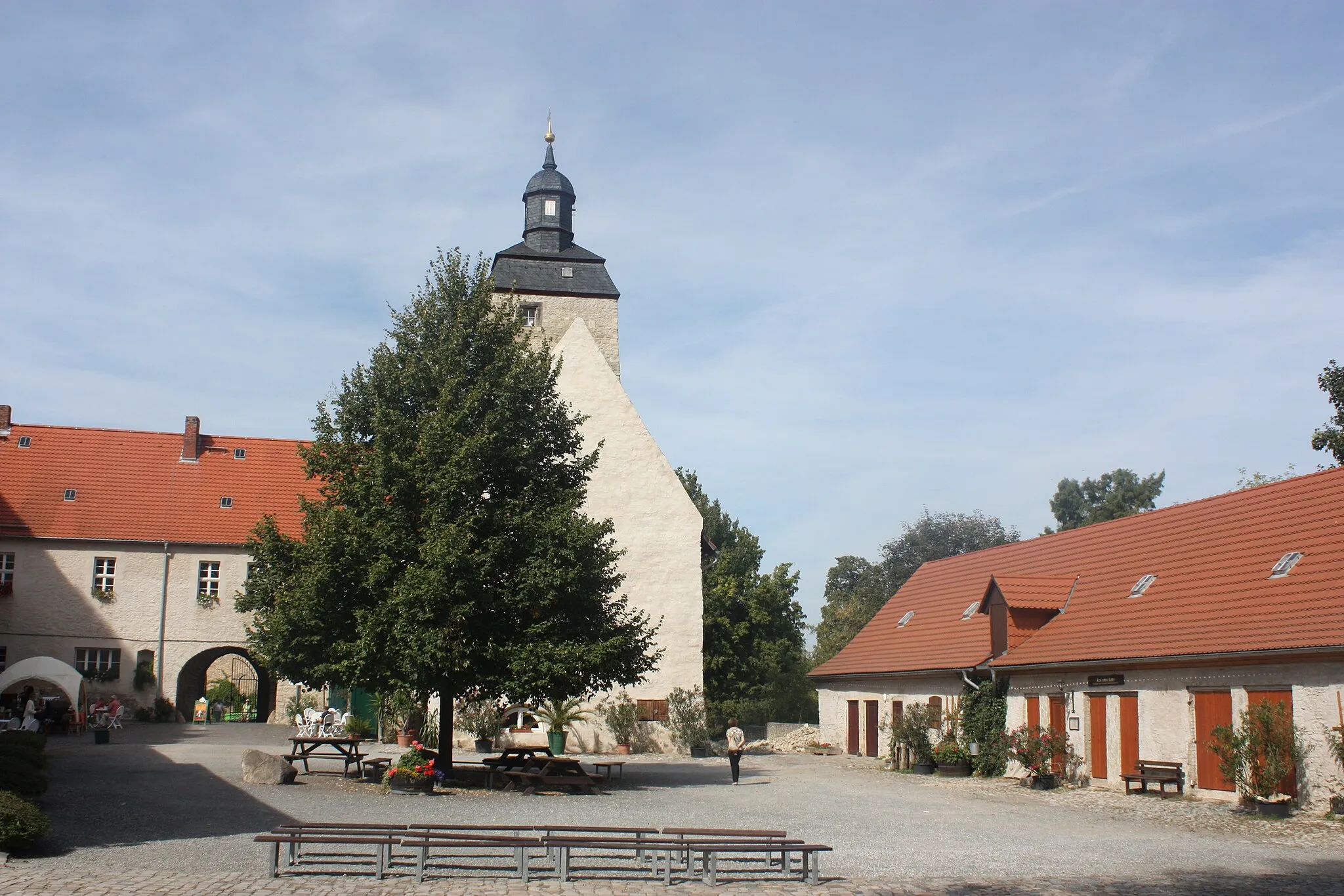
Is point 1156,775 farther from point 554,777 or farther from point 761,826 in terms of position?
point 554,777

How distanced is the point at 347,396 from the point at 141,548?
17.8 m

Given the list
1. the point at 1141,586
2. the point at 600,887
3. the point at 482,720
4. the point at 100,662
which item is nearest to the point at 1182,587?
the point at 1141,586

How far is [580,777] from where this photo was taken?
2102 cm

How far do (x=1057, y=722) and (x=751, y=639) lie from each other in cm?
2388

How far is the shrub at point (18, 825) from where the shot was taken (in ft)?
40.2

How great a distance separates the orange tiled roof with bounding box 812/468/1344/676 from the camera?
21016mm

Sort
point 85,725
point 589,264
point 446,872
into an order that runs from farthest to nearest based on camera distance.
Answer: point 589,264 → point 85,725 → point 446,872

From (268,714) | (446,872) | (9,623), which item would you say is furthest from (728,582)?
(446,872)

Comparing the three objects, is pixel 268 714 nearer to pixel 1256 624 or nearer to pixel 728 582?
pixel 728 582

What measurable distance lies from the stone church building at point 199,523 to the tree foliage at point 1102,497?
51.8 m

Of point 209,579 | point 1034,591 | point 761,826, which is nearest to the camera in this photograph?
point 761,826

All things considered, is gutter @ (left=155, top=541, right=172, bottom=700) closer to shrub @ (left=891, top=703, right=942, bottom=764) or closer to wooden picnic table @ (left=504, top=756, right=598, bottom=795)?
wooden picnic table @ (left=504, top=756, right=598, bottom=795)

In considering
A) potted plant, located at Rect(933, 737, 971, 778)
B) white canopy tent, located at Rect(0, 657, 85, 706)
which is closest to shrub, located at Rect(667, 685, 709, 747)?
potted plant, located at Rect(933, 737, 971, 778)

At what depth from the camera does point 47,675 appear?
98.9 feet
